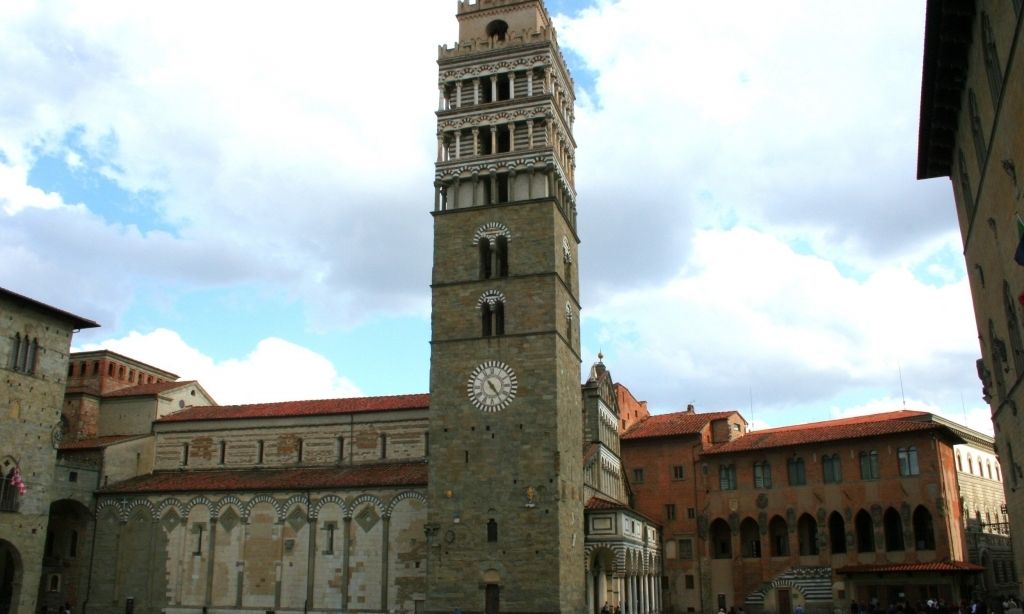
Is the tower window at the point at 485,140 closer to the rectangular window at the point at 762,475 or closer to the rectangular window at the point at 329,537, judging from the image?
the rectangular window at the point at 329,537

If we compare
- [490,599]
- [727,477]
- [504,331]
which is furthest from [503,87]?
[727,477]

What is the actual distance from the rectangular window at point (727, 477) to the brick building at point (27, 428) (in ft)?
99.0

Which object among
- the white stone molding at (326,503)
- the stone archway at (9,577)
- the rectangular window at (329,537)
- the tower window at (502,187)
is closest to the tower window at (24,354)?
the stone archway at (9,577)

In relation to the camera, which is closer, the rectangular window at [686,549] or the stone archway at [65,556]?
the stone archway at [65,556]

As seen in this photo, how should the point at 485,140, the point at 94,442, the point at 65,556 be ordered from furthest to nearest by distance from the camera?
the point at 94,442
the point at 65,556
the point at 485,140

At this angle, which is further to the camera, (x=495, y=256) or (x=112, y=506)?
(x=112, y=506)

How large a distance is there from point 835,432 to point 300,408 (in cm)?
2478

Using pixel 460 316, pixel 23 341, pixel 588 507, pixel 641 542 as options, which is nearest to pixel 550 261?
pixel 460 316

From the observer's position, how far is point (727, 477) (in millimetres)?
45406

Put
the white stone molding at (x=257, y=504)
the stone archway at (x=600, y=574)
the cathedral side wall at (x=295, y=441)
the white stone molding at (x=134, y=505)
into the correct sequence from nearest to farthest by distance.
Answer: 1. the stone archway at (x=600, y=574)
2. the white stone molding at (x=257, y=504)
3. the white stone molding at (x=134, y=505)
4. the cathedral side wall at (x=295, y=441)

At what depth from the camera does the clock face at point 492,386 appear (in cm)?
3309

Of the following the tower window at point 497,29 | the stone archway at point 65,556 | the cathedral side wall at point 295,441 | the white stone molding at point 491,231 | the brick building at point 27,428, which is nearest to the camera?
the brick building at point 27,428

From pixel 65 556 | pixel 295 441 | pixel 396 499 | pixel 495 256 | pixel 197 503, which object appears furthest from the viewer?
pixel 295 441

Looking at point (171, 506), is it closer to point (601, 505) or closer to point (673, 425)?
point (601, 505)
